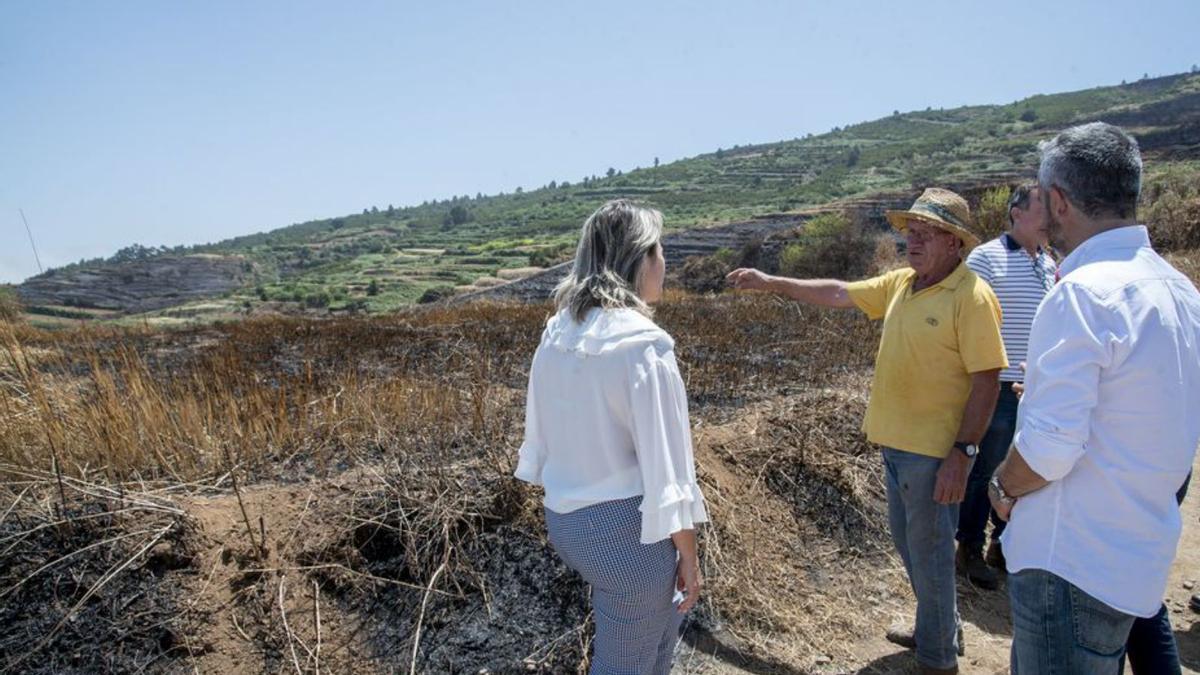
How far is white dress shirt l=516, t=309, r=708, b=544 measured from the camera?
1739 millimetres

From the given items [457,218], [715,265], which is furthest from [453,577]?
[457,218]

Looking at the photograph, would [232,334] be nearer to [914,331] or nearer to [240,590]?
[240,590]

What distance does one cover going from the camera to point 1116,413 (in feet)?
5.17

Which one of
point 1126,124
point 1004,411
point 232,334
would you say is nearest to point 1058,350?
point 1004,411

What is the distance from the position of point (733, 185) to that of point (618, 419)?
80.8 meters

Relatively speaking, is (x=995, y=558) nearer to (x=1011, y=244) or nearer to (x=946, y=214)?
(x=1011, y=244)

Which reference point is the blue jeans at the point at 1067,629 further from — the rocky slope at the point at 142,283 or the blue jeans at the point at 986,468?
the rocky slope at the point at 142,283

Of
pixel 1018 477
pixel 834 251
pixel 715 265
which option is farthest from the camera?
pixel 715 265

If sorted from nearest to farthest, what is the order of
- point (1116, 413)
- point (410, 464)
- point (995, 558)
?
point (1116, 413), point (410, 464), point (995, 558)

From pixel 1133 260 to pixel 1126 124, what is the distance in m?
58.9

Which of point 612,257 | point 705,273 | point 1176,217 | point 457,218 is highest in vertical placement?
point 457,218

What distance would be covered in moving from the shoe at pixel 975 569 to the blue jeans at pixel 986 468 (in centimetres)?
5

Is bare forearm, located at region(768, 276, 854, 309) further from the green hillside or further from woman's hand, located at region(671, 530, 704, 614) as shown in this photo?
the green hillside

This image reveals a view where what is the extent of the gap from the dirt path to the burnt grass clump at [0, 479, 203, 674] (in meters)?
2.28
